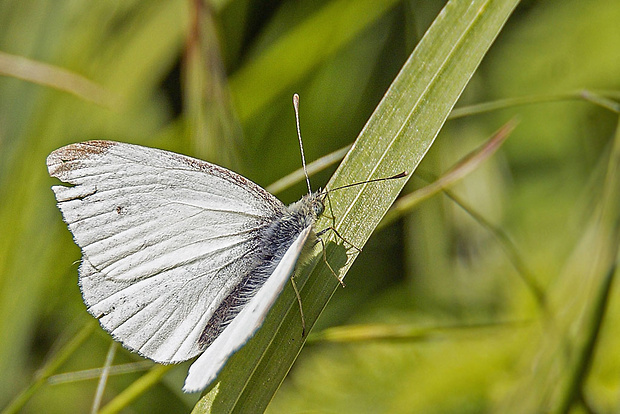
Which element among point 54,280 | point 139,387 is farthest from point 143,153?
point 54,280

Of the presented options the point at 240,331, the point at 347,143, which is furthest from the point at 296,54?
the point at 240,331

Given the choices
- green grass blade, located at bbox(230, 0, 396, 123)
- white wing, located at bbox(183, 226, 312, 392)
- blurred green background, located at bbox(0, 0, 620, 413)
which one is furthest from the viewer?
green grass blade, located at bbox(230, 0, 396, 123)

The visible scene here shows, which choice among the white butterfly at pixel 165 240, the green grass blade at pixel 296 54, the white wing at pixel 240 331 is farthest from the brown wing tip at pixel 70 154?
the green grass blade at pixel 296 54

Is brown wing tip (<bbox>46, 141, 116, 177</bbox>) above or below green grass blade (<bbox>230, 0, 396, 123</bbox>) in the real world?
below

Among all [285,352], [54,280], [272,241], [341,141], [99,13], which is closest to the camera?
[285,352]

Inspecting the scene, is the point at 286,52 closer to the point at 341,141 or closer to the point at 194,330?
the point at 341,141

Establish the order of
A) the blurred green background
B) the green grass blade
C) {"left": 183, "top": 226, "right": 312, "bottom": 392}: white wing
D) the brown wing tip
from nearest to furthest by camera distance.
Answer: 1. {"left": 183, "top": 226, "right": 312, "bottom": 392}: white wing
2. the brown wing tip
3. the blurred green background
4. the green grass blade

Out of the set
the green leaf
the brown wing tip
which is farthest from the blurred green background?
the brown wing tip

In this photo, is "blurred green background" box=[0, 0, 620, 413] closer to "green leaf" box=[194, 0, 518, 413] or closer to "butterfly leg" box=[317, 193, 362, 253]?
"green leaf" box=[194, 0, 518, 413]
